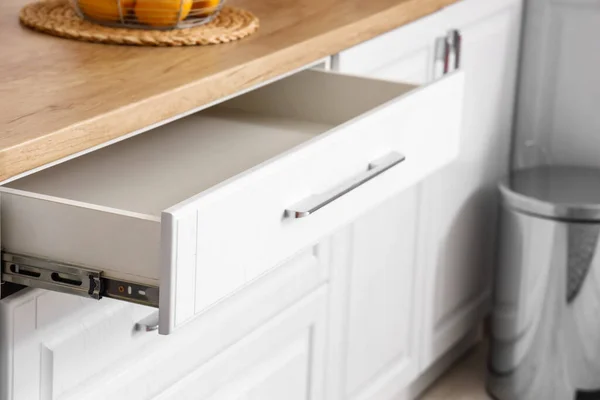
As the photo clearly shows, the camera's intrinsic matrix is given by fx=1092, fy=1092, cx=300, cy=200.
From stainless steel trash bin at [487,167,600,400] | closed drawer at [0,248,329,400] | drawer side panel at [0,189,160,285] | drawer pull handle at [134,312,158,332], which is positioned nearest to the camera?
drawer side panel at [0,189,160,285]

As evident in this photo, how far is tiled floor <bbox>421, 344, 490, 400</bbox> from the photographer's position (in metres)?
2.25

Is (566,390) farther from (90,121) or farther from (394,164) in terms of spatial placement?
(90,121)

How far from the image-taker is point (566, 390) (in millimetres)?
2199

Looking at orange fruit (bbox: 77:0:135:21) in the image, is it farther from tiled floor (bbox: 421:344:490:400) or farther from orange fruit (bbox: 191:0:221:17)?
tiled floor (bbox: 421:344:490:400)

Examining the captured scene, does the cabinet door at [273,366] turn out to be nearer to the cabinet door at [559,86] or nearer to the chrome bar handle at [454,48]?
the chrome bar handle at [454,48]

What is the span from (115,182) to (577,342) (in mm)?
1346

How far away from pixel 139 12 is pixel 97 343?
0.44m

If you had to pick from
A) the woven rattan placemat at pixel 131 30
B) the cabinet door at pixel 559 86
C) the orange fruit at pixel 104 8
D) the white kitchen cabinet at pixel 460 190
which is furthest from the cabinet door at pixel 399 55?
the cabinet door at pixel 559 86

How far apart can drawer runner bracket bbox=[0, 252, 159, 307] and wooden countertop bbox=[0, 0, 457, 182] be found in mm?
86

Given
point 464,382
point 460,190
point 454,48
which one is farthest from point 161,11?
point 464,382

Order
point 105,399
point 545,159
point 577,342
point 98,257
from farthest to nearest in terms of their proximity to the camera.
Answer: point 545,159, point 577,342, point 105,399, point 98,257

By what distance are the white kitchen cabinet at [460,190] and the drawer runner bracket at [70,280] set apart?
821mm

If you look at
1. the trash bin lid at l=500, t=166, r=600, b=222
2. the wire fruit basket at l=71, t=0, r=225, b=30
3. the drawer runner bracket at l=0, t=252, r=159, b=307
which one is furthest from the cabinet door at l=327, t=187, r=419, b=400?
the drawer runner bracket at l=0, t=252, r=159, b=307

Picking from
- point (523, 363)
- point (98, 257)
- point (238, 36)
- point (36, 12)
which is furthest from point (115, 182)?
point (523, 363)
